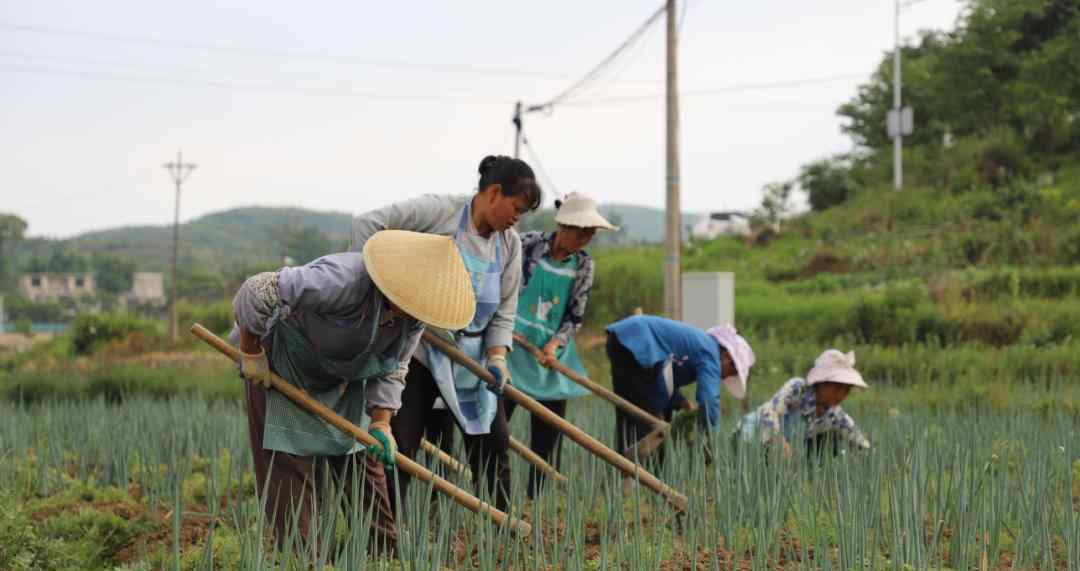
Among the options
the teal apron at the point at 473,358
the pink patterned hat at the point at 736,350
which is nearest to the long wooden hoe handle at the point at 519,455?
the teal apron at the point at 473,358

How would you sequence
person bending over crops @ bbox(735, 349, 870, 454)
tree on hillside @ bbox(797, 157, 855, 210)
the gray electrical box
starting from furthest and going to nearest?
tree on hillside @ bbox(797, 157, 855, 210)
the gray electrical box
person bending over crops @ bbox(735, 349, 870, 454)

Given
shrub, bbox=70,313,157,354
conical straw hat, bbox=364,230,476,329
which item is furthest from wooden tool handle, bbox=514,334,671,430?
shrub, bbox=70,313,157,354

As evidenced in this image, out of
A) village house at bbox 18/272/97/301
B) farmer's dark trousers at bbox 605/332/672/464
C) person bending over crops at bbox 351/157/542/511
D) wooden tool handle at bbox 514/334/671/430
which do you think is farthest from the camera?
village house at bbox 18/272/97/301

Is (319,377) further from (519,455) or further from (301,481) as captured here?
(519,455)

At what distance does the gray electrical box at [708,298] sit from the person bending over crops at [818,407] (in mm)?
5487

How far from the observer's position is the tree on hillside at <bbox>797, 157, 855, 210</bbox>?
30.6 m

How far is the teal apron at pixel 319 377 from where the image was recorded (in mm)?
3209

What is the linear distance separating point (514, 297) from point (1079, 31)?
23.1 metres

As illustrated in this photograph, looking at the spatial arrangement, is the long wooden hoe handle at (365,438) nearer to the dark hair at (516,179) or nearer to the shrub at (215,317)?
the dark hair at (516,179)

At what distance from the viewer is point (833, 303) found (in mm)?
14320

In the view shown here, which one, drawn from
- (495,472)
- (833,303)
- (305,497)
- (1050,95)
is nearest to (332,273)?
(305,497)

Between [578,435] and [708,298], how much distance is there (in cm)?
688

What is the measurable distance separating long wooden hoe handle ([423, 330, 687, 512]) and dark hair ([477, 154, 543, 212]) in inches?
26.1

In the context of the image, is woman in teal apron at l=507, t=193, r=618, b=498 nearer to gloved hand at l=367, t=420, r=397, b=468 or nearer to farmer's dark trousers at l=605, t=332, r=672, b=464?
farmer's dark trousers at l=605, t=332, r=672, b=464
